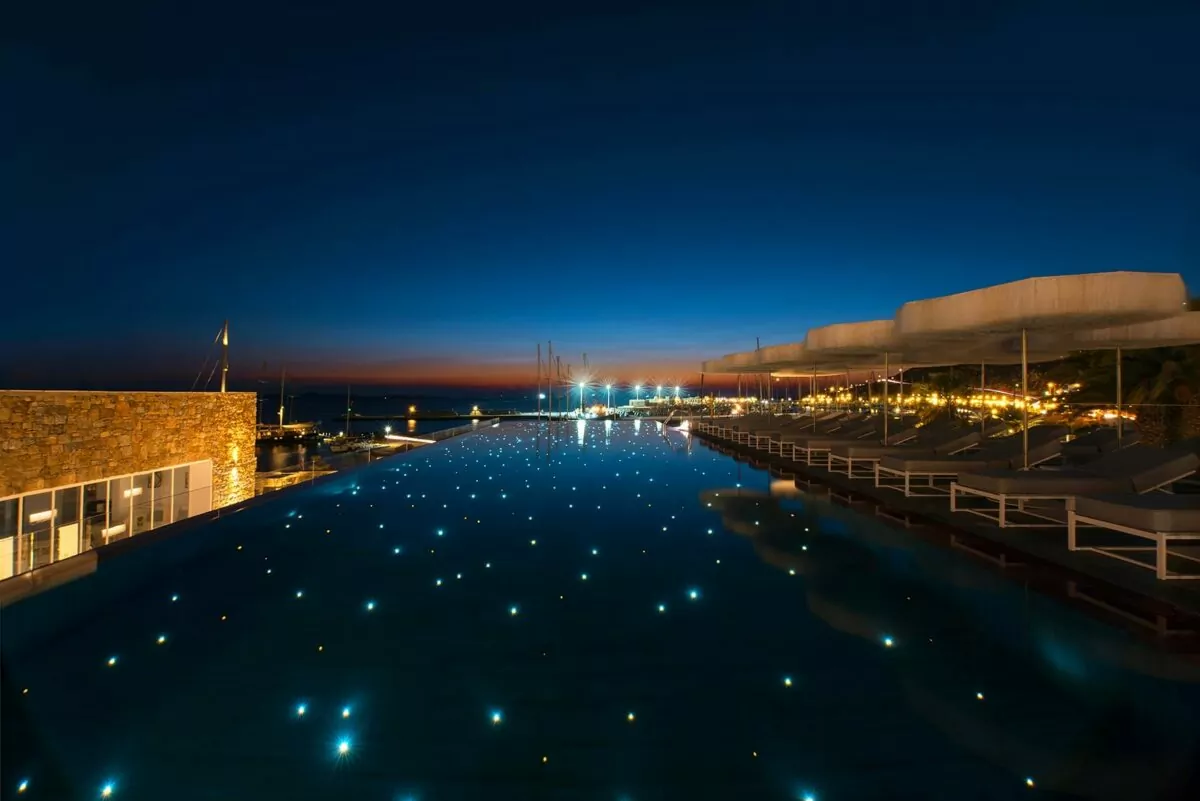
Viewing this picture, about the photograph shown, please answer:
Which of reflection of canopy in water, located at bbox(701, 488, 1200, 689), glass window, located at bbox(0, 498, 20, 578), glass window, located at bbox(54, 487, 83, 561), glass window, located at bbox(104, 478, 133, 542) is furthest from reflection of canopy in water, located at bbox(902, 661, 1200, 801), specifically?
glass window, located at bbox(104, 478, 133, 542)

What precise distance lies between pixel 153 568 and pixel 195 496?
1.84 meters

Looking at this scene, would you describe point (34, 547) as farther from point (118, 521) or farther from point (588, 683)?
point (588, 683)

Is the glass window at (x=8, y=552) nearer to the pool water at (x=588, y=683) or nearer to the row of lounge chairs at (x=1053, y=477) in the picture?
the pool water at (x=588, y=683)

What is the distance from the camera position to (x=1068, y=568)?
Result: 3846 mm

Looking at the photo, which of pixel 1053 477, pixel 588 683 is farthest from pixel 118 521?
pixel 1053 477

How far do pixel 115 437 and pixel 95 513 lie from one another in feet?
8.47

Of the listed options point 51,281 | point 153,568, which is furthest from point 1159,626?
point 51,281

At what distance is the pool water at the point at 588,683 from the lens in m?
1.74

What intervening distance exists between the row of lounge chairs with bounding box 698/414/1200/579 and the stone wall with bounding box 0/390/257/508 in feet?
26.2

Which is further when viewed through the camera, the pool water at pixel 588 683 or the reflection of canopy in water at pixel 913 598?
the reflection of canopy in water at pixel 913 598

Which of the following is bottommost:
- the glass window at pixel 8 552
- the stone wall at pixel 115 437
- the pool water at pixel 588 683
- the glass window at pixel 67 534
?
the pool water at pixel 588 683

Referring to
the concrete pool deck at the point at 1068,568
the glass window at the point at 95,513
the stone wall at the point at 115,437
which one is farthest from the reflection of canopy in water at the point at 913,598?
the stone wall at the point at 115,437

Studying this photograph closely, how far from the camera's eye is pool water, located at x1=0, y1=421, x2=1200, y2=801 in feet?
5.71

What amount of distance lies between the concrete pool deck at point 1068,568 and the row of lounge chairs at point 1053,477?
0.32 ft
